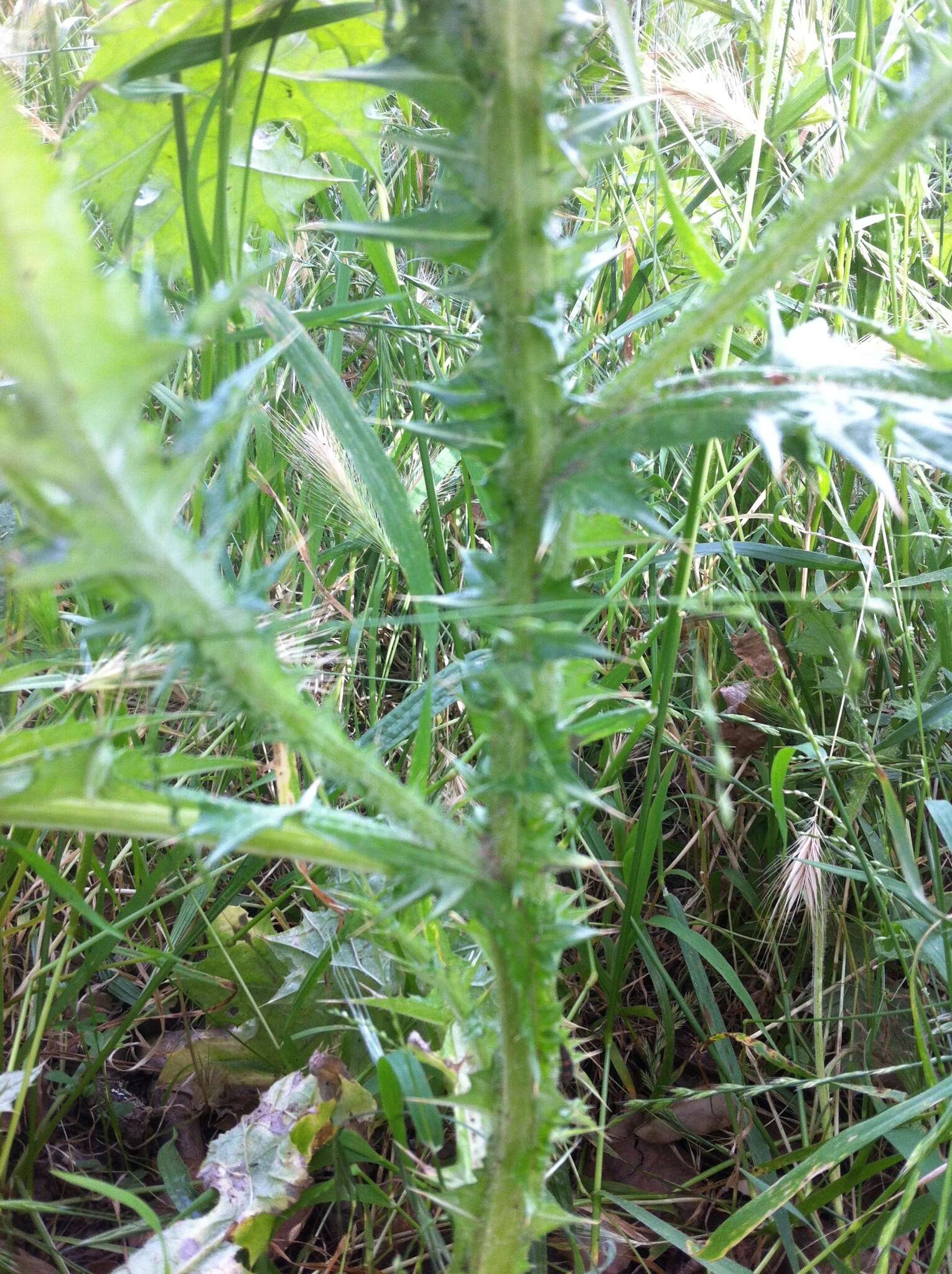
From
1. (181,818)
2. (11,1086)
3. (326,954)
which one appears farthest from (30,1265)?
(181,818)

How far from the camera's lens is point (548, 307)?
52 centimetres

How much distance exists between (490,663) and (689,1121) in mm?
899

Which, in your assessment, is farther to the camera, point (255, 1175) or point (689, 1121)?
point (689, 1121)

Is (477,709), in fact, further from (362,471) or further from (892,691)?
(892,691)

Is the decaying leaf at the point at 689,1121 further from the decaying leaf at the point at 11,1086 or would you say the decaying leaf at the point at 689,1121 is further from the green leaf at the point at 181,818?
the green leaf at the point at 181,818

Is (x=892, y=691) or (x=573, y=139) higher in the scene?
(x=573, y=139)

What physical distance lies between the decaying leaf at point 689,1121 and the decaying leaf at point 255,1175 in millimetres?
361

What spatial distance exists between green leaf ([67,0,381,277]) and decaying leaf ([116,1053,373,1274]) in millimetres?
792

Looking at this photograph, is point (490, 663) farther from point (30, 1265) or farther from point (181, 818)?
point (30, 1265)

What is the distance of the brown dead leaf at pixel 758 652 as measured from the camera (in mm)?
1411

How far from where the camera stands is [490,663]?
1.90 feet

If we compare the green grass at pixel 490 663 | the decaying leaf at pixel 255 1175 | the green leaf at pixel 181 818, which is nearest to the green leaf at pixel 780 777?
the green grass at pixel 490 663

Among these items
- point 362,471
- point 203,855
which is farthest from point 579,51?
point 203,855

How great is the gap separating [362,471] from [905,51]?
110 centimetres
